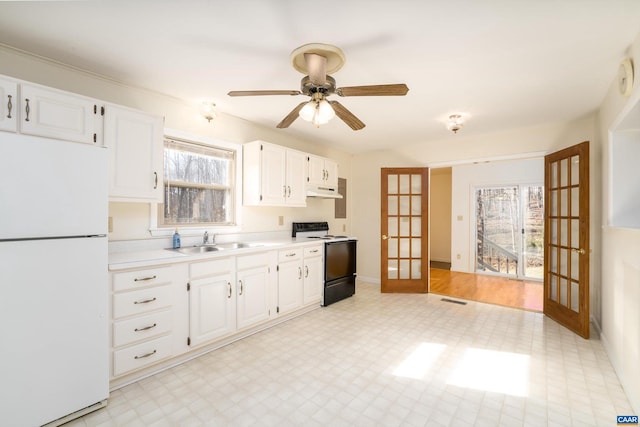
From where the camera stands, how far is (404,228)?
15.6 feet

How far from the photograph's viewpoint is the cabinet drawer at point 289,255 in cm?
329

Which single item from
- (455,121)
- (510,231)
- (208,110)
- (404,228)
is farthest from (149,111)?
(510,231)

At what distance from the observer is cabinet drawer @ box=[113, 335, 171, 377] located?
2018 millimetres

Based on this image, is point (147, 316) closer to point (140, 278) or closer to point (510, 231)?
point (140, 278)

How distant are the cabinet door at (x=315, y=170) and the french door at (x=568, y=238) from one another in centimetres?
298

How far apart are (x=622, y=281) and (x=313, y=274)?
9.57 ft

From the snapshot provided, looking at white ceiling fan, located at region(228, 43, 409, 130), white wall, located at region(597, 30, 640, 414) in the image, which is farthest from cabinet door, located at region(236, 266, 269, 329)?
white wall, located at region(597, 30, 640, 414)

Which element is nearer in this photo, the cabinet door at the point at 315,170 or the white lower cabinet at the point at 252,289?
the white lower cabinet at the point at 252,289

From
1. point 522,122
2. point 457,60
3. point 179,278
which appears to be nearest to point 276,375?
point 179,278

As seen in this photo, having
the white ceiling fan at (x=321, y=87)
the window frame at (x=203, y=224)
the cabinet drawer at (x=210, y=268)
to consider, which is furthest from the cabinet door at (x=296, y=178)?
the white ceiling fan at (x=321, y=87)

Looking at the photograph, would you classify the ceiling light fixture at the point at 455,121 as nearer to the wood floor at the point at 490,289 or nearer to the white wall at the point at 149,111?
the white wall at the point at 149,111

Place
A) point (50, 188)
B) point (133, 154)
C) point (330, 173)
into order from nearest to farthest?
point (50, 188), point (133, 154), point (330, 173)

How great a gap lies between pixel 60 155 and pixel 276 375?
2.09m

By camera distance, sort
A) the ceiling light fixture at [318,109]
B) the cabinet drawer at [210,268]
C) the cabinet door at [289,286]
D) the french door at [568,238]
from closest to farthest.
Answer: the ceiling light fixture at [318,109] < the cabinet drawer at [210,268] < the french door at [568,238] < the cabinet door at [289,286]
